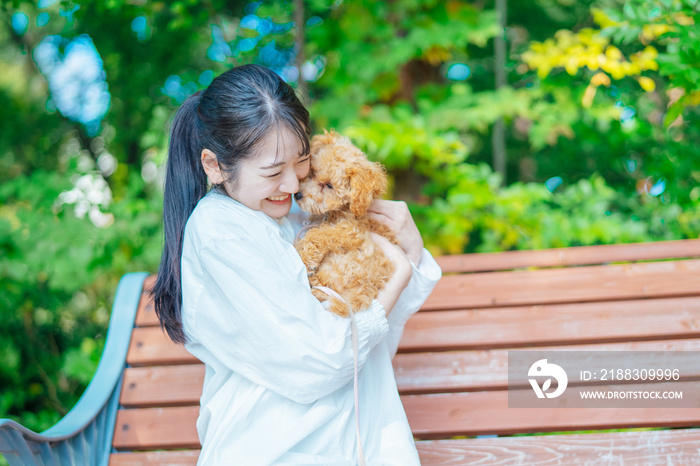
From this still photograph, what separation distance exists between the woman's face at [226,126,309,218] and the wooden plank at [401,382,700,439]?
104 centimetres

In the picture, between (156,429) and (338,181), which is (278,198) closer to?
(338,181)

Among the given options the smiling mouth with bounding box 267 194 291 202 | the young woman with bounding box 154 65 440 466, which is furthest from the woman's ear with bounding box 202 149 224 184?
the smiling mouth with bounding box 267 194 291 202

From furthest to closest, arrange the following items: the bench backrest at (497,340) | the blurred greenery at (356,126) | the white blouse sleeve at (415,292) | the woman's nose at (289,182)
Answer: the blurred greenery at (356,126), the bench backrest at (497,340), the white blouse sleeve at (415,292), the woman's nose at (289,182)

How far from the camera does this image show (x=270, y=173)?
145 cm

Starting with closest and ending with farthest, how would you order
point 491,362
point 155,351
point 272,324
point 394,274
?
point 272,324 < point 394,274 < point 491,362 < point 155,351

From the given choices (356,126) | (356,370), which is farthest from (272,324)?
(356,126)

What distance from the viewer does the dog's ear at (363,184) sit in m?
1.61

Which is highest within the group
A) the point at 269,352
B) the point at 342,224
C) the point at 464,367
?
the point at 342,224

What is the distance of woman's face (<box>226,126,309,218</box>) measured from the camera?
4.68 ft

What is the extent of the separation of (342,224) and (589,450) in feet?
3.97

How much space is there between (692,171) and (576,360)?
1.67m

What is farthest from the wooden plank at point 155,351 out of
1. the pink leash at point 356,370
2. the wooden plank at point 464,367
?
the pink leash at point 356,370

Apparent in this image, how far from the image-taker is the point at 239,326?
1.39 meters

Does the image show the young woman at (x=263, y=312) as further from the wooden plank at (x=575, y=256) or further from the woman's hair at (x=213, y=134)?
the wooden plank at (x=575, y=256)
